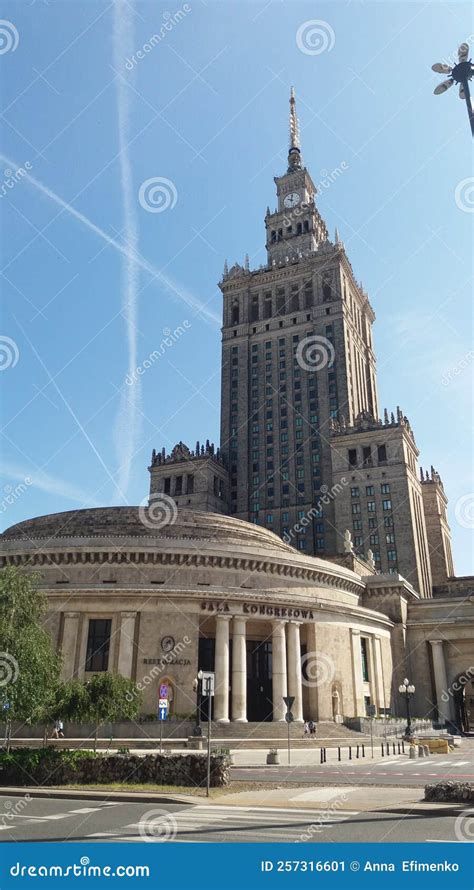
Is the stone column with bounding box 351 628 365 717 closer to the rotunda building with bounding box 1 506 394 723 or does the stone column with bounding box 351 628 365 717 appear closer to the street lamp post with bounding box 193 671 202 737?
the rotunda building with bounding box 1 506 394 723

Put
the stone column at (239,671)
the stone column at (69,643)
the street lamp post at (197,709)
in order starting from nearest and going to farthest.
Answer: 1. the street lamp post at (197,709)
2. the stone column at (69,643)
3. the stone column at (239,671)

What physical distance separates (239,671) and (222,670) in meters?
1.61

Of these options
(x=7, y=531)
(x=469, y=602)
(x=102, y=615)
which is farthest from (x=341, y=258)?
(x=102, y=615)

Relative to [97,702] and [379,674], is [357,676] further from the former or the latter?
[97,702]

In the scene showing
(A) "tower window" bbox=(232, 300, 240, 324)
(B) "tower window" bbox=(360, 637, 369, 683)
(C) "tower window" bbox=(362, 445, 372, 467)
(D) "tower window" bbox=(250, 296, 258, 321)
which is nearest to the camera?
(B) "tower window" bbox=(360, 637, 369, 683)

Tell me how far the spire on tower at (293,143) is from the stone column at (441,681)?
109449mm

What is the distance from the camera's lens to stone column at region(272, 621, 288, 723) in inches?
A: 1849

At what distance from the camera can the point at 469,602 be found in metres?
69.4

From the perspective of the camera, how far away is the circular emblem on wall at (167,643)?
150 feet

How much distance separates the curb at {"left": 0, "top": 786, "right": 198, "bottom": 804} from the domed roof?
29.0 m

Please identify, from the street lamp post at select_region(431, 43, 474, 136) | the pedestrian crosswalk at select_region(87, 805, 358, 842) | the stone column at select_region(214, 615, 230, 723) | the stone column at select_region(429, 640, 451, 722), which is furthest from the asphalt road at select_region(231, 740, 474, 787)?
the stone column at select_region(429, 640, 451, 722)

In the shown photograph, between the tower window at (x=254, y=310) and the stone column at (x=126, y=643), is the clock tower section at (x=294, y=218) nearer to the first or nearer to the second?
the tower window at (x=254, y=310)

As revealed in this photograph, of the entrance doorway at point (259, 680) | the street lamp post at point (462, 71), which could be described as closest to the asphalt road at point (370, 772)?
the entrance doorway at point (259, 680)

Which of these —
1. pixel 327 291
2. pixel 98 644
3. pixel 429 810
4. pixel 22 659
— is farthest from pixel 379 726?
pixel 327 291
